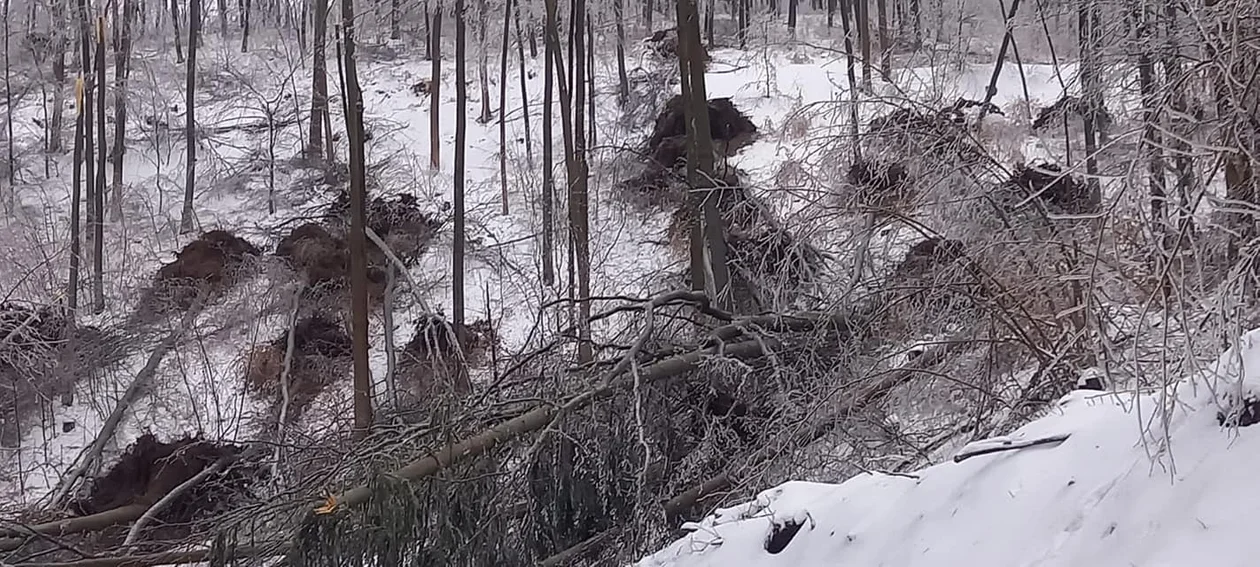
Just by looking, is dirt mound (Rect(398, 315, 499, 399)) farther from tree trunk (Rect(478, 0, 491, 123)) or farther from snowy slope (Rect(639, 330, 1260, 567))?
snowy slope (Rect(639, 330, 1260, 567))

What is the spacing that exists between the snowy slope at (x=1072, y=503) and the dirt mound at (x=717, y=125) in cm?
1336

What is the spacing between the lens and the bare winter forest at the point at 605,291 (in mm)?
4730

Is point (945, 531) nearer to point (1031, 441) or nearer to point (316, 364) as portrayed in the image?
point (1031, 441)

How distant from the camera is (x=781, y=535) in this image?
11.9 feet

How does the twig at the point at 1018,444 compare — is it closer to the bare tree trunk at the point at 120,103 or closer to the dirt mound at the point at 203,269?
the dirt mound at the point at 203,269

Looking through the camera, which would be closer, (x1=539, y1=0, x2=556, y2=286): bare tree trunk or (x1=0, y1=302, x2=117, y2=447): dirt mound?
(x1=0, y1=302, x2=117, y2=447): dirt mound

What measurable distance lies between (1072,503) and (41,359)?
13523mm

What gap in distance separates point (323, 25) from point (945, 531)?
1336 cm

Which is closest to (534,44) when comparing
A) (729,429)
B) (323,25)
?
(323,25)

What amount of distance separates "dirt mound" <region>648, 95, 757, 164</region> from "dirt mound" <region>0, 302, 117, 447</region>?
30.5 ft

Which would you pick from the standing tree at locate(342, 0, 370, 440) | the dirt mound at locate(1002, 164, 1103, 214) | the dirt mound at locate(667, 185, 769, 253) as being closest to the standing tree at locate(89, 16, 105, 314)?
the standing tree at locate(342, 0, 370, 440)

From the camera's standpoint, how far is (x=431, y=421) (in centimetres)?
571

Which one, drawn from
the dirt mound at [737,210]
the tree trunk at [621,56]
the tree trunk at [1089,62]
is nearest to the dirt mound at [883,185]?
the dirt mound at [737,210]

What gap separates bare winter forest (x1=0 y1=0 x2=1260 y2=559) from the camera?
186 inches
